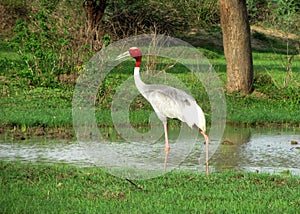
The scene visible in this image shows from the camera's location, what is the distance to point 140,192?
27.3ft

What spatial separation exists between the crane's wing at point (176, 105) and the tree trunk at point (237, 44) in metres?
7.99

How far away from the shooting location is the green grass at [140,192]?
7.48 meters

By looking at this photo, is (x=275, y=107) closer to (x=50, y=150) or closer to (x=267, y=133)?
(x=267, y=133)

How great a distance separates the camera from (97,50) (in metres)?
17.2

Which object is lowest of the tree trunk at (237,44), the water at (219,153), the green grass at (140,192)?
the green grass at (140,192)

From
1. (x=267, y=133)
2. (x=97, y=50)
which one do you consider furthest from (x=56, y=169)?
(x=97, y=50)

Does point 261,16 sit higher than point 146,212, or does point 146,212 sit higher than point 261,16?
point 261,16

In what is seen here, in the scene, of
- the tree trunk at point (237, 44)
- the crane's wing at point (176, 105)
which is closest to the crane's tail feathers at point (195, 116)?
the crane's wing at point (176, 105)

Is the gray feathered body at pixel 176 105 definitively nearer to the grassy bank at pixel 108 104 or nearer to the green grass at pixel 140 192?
the green grass at pixel 140 192

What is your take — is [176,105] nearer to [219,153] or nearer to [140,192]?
[219,153]

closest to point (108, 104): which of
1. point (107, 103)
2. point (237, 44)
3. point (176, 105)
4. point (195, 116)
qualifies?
point (107, 103)

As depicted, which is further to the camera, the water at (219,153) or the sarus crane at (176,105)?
the water at (219,153)

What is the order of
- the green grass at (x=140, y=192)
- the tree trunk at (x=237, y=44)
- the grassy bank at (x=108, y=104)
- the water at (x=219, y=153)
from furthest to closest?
the tree trunk at (x=237, y=44) < the grassy bank at (x=108, y=104) < the water at (x=219, y=153) < the green grass at (x=140, y=192)

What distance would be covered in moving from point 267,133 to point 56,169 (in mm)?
5914
